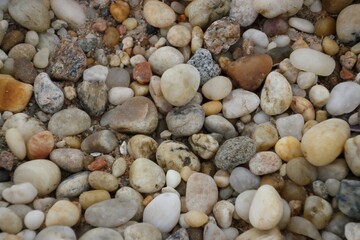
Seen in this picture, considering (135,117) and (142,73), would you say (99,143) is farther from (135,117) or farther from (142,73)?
(142,73)

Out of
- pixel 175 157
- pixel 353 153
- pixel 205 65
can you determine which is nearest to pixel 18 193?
pixel 175 157

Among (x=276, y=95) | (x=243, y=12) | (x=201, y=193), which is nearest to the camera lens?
(x=201, y=193)

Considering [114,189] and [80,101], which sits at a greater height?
[80,101]

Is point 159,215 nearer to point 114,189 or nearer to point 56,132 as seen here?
point 114,189

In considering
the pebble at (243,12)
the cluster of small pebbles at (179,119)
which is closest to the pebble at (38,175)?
the cluster of small pebbles at (179,119)

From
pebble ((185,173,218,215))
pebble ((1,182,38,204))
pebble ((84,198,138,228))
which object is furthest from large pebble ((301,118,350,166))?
pebble ((1,182,38,204))

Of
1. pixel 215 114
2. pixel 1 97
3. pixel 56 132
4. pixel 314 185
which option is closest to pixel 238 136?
pixel 215 114

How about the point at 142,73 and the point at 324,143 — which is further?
the point at 142,73
